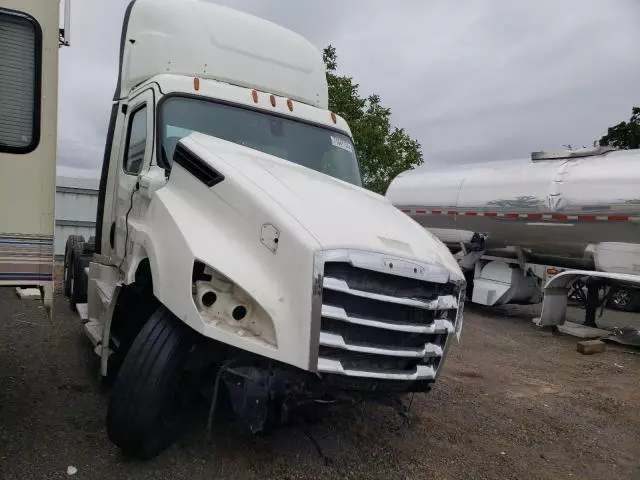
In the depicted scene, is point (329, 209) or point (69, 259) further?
point (69, 259)

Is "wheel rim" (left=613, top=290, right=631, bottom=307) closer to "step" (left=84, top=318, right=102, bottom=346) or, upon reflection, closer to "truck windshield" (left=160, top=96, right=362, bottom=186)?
"truck windshield" (left=160, top=96, right=362, bottom=186)

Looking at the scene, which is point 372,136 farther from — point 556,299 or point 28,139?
point 28,139

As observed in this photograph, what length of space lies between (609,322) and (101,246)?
8.79 meters

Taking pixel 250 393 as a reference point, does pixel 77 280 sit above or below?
below

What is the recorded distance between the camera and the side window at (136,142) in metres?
4.81

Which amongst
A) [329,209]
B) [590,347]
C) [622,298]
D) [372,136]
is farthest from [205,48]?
[372,136]

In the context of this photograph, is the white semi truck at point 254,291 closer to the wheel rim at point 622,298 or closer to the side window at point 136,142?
the side window at point 136,142

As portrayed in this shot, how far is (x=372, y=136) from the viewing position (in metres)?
17.4

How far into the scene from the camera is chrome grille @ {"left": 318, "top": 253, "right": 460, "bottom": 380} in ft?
10.2

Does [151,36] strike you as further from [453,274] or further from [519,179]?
[519,179]

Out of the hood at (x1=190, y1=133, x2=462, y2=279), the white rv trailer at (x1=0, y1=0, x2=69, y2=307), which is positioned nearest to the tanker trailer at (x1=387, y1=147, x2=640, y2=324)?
the hood at (x1=190, y1=133, x2=462, y2=279)

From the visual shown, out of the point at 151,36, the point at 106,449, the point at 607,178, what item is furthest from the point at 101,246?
the point at 607,178

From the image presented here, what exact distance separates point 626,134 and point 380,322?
33016 mm

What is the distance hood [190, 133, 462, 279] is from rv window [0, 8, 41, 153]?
1026 millimetres
